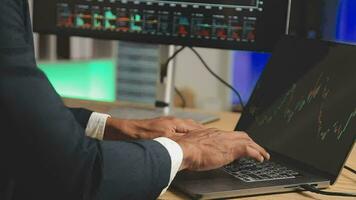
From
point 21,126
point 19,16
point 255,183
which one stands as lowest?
point 255,183

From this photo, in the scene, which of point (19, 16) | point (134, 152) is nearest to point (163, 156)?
point (134, 152)

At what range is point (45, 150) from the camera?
2.71 ft

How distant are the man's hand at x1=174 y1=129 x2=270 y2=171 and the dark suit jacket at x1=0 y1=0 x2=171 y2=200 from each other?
0.08 metres

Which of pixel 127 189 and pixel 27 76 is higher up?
pixel 27 76

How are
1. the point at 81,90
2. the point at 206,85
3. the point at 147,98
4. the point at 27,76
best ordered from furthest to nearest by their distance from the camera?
the point at 81,90, the point at 147,98, the point at 206,85, the point at 27,76

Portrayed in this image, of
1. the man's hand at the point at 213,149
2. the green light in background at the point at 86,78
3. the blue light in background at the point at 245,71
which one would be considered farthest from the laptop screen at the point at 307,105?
the green light in background at the point at 86,78

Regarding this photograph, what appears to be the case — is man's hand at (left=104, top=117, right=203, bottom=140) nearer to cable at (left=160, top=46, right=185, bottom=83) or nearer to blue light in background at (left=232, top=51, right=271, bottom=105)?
cable at (left=160, top=46, right=185, bottom=83)

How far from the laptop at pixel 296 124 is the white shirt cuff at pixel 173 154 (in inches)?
2.0

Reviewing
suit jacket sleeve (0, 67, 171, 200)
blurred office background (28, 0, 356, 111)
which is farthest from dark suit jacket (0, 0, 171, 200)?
blurred office background (28, 0, 356, 111)

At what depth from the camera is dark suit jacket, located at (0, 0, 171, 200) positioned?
81cm

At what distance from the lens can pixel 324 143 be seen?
111 cm

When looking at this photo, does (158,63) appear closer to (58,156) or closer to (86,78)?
(58,156)

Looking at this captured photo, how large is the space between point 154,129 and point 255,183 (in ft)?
0.90

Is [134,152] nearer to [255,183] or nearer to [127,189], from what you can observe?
[127,189]
